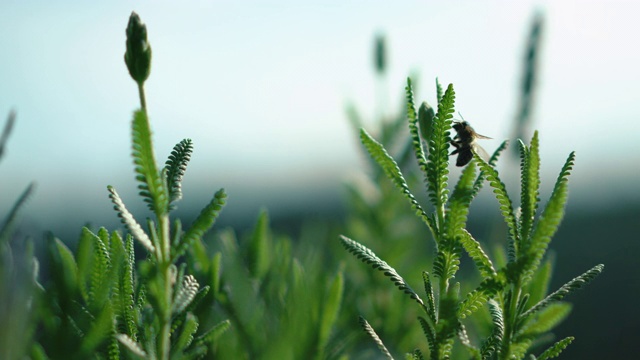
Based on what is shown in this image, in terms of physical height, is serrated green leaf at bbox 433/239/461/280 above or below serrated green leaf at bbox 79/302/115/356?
above

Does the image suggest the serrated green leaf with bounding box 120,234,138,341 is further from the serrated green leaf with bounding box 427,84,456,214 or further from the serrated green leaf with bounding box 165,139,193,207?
the serrated green leaf with bounding box 427,84,456,214

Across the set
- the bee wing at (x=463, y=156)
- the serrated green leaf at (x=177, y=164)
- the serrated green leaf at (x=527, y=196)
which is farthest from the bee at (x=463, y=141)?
the serrated green leaf at (x=177, y=164)

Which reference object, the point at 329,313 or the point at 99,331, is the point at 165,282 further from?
the point at 329,313

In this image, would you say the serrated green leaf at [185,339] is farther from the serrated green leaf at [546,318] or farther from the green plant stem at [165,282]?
the serrated green leaf at [546,318]

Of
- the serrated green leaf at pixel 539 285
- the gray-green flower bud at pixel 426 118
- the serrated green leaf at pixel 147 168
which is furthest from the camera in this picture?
the serrated green leaf at pixel 539 285

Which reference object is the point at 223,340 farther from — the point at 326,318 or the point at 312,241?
the point at 312,241

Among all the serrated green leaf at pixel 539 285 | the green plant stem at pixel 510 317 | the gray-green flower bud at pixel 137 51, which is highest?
the gray-green flower bud at pixel 137 51

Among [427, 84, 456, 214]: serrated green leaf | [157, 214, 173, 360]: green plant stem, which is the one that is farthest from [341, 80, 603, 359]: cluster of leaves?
[157, 214, 173, 360]: green plant stem

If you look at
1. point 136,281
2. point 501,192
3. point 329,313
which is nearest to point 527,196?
point 501,192

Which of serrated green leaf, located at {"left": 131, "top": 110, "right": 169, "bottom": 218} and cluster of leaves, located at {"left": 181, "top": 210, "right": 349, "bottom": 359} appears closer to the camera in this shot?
serrated green leaf, located at {"left": 131, "top": 110, "right": 169, "bottom": 218}
